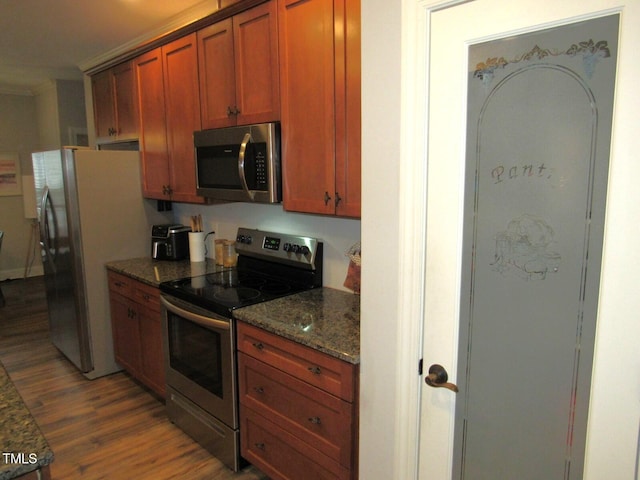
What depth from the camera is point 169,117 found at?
305cm

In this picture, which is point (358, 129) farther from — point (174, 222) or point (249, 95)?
point (174, 222)

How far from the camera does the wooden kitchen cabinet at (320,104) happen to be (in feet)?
6.03

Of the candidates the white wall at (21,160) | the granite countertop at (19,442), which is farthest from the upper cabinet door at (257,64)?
the white wall at (21,160)

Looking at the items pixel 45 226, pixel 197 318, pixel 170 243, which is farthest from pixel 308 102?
pixel 45 226

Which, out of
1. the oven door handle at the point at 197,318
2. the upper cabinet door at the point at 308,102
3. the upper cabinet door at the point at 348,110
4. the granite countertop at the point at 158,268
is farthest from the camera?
the granite countertop at the point at 158,268

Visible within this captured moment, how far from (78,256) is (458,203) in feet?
9.86

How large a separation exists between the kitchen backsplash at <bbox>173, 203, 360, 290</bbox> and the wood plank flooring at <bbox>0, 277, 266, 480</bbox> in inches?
46.0

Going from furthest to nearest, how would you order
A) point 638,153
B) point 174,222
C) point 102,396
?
point 174,222
point 102,396
point 638,153

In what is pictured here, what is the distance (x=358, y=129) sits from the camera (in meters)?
1.83

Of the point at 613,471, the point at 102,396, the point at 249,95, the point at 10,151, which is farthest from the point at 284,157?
the point at 10,151

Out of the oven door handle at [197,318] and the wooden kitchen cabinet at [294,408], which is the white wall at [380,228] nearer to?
the wooden kitchen cabinet at [294,408]

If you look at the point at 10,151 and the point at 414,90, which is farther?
the point at 10,151

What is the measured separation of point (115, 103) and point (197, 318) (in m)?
2.32

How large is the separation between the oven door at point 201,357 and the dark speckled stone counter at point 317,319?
0.72 feet
